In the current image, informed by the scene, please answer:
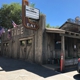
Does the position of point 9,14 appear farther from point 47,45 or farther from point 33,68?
point 33,68

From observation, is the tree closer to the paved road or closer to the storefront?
the storefront

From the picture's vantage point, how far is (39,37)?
35.5ft

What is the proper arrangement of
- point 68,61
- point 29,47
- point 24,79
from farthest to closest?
point 29,47 < point 68,61 < point 24,79

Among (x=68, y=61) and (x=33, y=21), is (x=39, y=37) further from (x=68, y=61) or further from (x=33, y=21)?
(x=68, y=61)

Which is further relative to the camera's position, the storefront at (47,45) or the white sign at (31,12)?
the white sign at (31,12)

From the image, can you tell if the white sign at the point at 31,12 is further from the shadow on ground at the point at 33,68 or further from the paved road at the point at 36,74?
the paved road at the point at 36,74

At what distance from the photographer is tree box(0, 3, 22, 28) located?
87.6 ft

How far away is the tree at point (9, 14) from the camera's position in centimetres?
2669

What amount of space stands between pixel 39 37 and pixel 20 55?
462 cm

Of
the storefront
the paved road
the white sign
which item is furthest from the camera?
the white sign

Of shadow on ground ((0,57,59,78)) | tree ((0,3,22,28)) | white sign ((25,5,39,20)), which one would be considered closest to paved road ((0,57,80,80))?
shadow on ground ((0,57,59,78))

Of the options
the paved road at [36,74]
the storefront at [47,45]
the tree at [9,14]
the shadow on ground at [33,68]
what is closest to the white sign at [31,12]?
the storefront at [47,45]

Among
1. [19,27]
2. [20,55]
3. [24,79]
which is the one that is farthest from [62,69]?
[19,27]

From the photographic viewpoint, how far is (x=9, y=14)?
88.2ft
